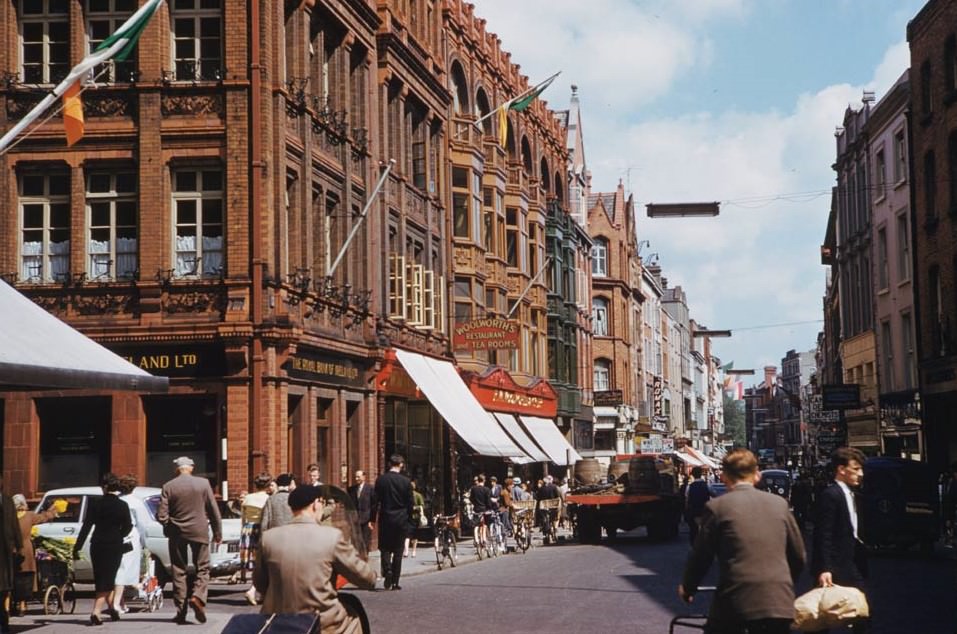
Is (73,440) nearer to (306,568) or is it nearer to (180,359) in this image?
(180,359)

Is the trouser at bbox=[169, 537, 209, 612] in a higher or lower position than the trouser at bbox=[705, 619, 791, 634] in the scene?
lower

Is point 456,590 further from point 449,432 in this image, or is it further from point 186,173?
point 449,432

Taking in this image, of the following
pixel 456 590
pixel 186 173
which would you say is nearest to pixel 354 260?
pixel 186 173

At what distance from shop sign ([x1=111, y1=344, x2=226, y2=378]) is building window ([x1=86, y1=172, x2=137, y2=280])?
1422 millimetres

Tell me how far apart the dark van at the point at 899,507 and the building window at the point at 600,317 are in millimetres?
52525

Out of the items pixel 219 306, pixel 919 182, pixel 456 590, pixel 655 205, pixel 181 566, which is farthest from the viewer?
pixel 919 182

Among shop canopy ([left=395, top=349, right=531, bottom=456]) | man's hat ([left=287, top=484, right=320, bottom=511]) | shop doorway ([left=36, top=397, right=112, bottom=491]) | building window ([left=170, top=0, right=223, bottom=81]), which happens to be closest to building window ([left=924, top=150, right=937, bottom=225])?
shop canopy ([left=395, top=349, right=531, bottom=456])

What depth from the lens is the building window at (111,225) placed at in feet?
88.6

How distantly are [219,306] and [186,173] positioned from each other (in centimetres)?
257

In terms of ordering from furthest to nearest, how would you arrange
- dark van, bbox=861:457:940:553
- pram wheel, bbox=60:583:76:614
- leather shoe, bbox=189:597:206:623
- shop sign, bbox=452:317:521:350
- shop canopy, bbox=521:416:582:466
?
shop canopy, bbox=521:416:582:466, shop sign, bbox=452:317:521:350, dark van, bbox=861:457:940:553, pram wheel, bbox=60:583:76:614, leather shoe, bbox=189:597:206:623

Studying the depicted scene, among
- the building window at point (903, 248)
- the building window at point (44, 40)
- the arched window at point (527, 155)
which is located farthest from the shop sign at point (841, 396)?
the building window at point (44, 40)

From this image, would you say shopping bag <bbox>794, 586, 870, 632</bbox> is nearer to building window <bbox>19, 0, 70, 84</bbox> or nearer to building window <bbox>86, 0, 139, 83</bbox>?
building window <bbox>86, 0, 139, 83</bbox>

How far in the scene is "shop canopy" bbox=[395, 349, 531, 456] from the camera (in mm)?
36031

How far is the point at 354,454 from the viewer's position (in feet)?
110
